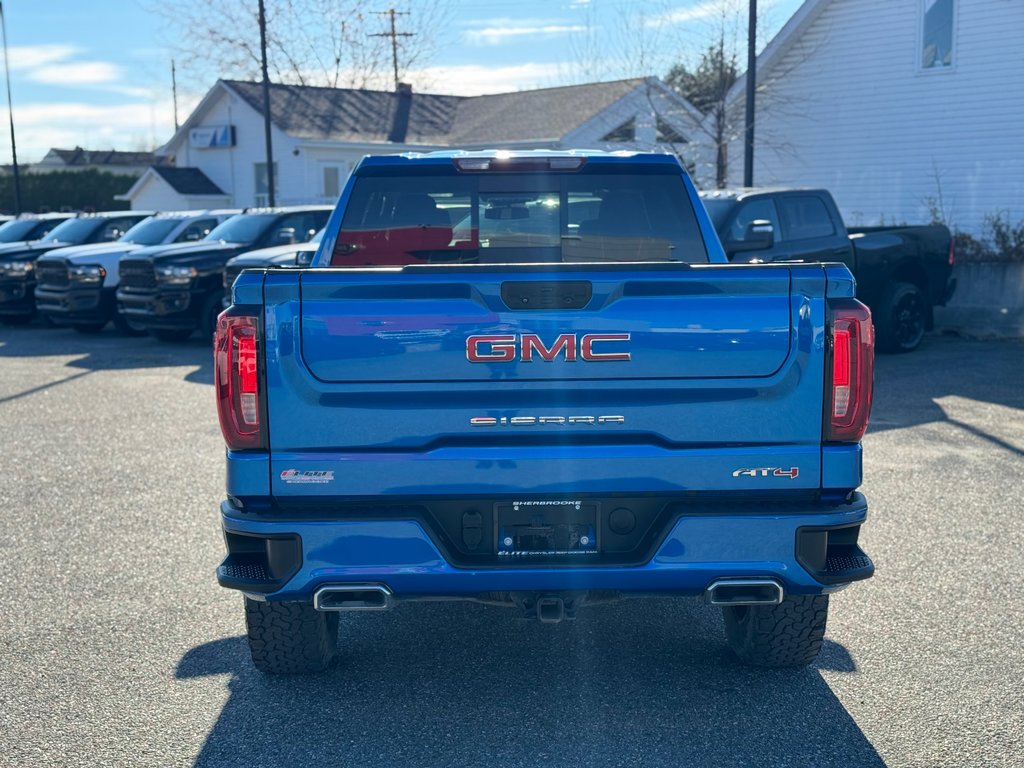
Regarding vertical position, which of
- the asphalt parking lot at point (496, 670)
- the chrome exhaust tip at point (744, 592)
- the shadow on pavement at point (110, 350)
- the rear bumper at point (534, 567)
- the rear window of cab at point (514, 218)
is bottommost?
the shadow on pavement at point (110, 350)

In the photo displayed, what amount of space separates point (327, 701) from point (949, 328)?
14.0 m

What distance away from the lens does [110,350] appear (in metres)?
17.7

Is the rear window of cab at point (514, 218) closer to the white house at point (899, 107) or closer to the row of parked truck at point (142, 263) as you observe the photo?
the row of parked truck at point (142, 263)

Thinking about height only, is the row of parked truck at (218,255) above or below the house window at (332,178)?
below

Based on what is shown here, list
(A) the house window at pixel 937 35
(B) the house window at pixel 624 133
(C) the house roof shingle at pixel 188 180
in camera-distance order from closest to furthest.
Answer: (A) the house window at pixel 937 35 → (B) the house window at pixel 624 133 → (C) the house roof shingle at pixel 188 180

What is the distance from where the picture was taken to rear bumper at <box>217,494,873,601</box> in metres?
3.99

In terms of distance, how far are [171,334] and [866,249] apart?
10.5 metres

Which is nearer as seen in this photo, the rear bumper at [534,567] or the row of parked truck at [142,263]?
the rear bumper at [534,567]

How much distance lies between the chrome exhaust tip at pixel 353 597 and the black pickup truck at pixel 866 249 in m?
8.63

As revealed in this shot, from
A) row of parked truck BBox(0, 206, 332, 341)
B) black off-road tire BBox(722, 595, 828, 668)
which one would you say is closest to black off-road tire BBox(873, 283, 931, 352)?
row of parked truck BBox(0, 206, 332, 341)

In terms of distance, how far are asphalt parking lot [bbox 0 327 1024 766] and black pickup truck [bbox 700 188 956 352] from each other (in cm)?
514

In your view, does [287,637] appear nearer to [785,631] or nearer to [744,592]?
[744,592]

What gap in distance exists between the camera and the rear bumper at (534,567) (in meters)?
3.99

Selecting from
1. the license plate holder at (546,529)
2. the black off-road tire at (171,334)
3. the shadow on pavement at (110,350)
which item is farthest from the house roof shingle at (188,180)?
the license plate holder at (546,529)
